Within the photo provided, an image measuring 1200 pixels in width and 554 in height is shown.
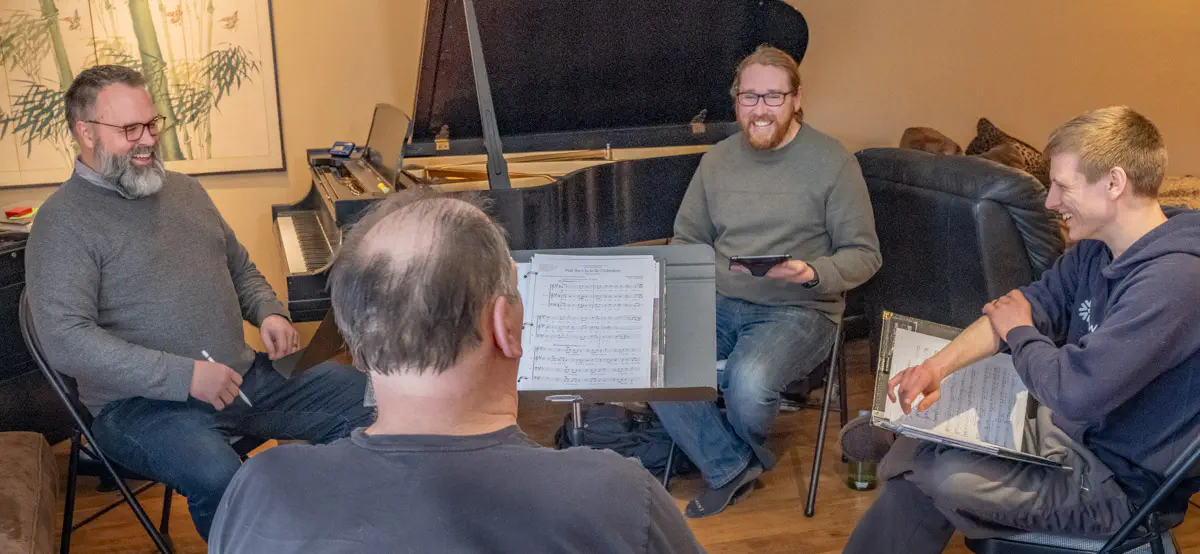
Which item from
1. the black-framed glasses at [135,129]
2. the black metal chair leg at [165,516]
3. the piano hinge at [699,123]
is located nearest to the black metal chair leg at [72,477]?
the black metal chair leg at [165,516]

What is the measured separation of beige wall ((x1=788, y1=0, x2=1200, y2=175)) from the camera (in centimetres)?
482

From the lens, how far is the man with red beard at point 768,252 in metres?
2.81

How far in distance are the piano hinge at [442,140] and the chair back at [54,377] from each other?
1592mm

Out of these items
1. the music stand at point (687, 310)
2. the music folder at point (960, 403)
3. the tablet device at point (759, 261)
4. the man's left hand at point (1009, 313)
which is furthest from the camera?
the tablet device at point (759, 261)

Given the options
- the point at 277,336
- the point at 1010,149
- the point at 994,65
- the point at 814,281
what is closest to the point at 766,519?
the point at 814,281

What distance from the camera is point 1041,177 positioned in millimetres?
4062

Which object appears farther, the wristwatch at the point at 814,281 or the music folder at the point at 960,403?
the wristwatch at the point at 814,281

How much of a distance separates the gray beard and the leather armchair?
6.84ft

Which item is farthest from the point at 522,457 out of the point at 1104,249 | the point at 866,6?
the point at 866,6

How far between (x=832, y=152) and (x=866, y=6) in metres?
2.08

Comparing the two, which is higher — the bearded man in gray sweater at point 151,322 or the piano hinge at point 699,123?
the piano hinge at point 699,123

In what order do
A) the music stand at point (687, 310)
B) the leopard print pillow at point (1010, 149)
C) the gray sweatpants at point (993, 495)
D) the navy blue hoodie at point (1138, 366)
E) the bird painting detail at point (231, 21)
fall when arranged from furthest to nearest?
the leopard print pillow at point (1010, 149)
the bird painting detail at point (231, 21)
the music stand at point (687, 310)
the gray sweatpants at point (993, 495)
the navy blue hoodie at point (1138, 366)

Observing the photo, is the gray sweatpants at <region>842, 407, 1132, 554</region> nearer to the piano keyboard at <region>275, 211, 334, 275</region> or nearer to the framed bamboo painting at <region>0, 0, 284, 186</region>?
the piano keyboard at <region>275, 211, 334, 275</region>

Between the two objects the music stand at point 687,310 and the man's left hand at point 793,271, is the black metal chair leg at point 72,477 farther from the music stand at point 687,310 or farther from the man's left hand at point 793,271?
the man's left hand at point 793,271
